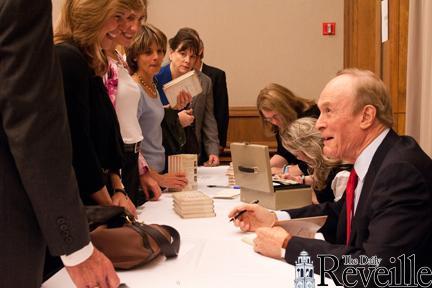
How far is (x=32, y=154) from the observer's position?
1.10 meters

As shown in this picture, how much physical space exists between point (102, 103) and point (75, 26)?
32 cm

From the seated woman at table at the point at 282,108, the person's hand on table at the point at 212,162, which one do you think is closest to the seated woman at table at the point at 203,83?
the person's hand on table at the point at 212,162

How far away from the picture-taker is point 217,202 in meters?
2.89

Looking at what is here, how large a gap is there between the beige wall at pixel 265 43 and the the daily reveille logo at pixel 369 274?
504cm

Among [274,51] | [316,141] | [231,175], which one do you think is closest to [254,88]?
[274,51]

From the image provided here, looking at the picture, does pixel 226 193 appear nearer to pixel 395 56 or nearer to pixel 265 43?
pixel 395 56

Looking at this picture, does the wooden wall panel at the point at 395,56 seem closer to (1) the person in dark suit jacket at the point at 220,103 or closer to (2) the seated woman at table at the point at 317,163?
(2) the seated woman at table at the point at 317,163

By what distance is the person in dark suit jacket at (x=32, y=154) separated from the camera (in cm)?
108

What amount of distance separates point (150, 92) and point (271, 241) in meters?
1.59

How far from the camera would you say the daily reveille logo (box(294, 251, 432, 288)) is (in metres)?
1.50

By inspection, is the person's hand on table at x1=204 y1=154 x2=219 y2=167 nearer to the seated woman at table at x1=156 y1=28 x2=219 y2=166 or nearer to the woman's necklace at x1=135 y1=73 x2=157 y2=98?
the seated woman at table at x1=156 y1=28 x2=219 y2=166

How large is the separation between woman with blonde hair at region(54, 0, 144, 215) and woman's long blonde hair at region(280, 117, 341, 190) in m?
1.08

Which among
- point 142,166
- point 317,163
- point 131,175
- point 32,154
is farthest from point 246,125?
point 32,154

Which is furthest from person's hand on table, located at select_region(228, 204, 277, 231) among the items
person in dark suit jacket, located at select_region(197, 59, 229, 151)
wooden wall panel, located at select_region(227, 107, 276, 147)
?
wooden wall panel, located at select_region(227, 107, 276, 147)
